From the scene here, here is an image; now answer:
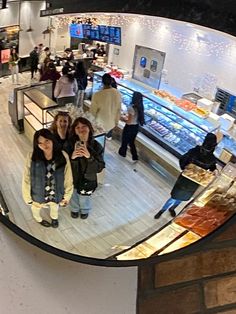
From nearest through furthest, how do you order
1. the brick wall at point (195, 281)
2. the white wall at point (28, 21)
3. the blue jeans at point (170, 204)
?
1. the white wall at point (28, 21)
2. the blue jeans at point (170, 204)
3. the brick wall at point (195, 281)

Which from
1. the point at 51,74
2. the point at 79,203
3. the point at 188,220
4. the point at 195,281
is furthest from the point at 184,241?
the point at 51,74

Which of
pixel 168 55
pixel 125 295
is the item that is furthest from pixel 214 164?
pixel 125 295

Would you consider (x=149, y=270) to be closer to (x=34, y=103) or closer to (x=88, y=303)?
(x=88, y=303)

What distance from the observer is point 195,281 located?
1070mm

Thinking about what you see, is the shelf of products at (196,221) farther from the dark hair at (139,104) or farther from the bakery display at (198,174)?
Result: the dark hair at (139,104)

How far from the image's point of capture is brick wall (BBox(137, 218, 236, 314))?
1.05 m

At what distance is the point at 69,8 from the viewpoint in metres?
0.76

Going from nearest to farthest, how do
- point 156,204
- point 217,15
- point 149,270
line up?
point 217,15 < point 156,204 < point 149,270

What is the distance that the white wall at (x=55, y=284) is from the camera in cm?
86

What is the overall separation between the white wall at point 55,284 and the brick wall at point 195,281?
52mm

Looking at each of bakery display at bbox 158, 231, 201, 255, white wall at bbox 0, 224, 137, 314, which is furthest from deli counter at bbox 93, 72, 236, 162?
white wall at bbox 0, 224, 137, 314

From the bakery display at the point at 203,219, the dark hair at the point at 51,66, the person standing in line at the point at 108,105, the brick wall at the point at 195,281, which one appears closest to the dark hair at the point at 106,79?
the person standing in line at the point at 108,105

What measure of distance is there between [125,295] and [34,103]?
0.53 meters

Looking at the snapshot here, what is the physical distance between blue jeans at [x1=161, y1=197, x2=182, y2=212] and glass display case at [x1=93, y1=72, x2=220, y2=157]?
0.34 ft
